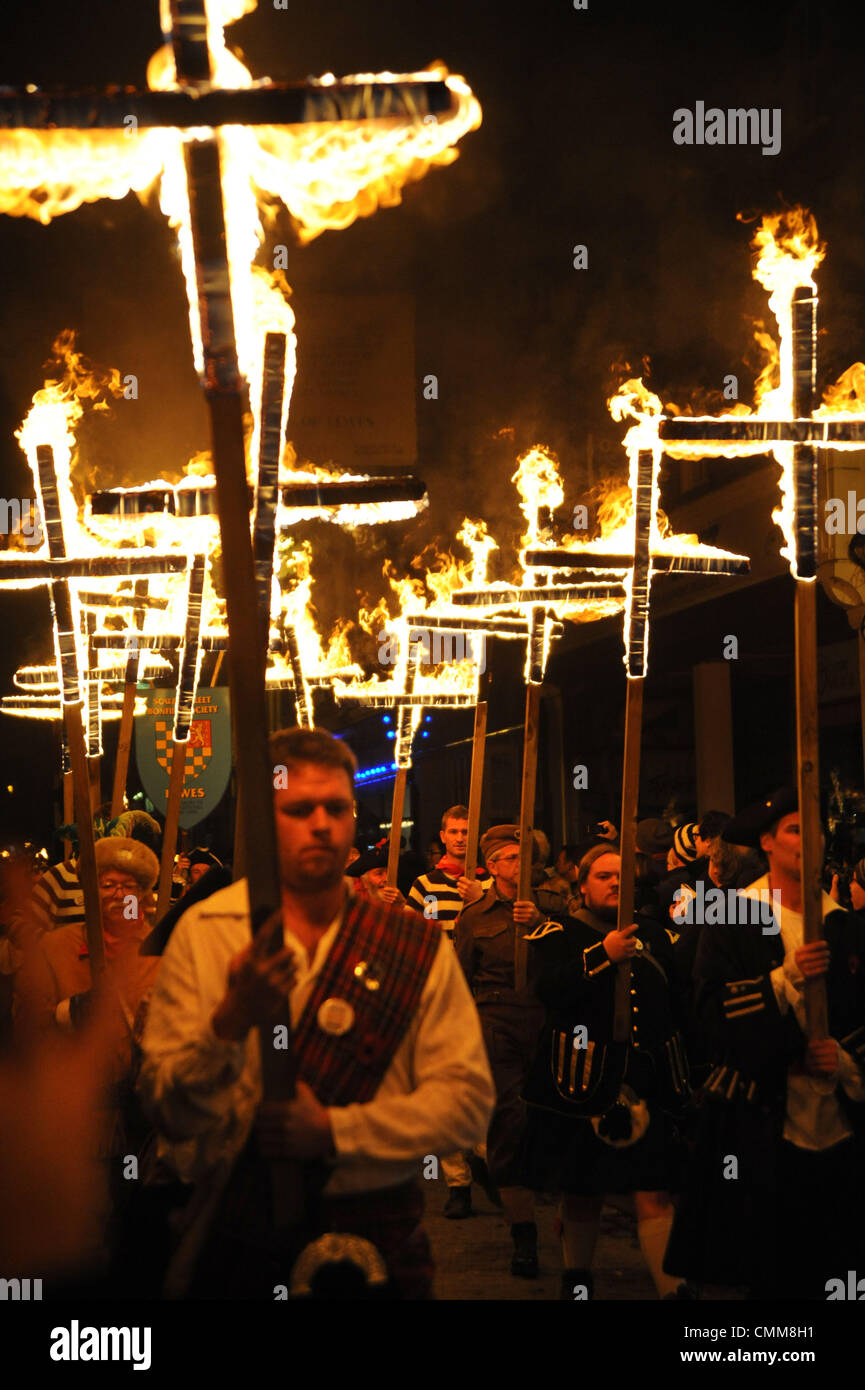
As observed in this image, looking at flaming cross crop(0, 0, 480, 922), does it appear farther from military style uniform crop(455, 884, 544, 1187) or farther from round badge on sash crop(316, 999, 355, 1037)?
military style uniform crop(455, 884, 544, 1187)

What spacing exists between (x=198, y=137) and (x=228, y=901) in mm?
1712

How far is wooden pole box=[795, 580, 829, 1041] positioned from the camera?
200 inches

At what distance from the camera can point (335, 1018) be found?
3283mm

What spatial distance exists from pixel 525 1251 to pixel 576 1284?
104 centimetres

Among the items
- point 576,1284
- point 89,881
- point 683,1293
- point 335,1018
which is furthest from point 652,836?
point 335,1018

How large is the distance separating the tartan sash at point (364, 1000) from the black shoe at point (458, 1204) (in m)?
6.13

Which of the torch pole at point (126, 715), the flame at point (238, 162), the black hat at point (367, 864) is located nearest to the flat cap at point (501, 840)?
the torch pole at point (126, 715)

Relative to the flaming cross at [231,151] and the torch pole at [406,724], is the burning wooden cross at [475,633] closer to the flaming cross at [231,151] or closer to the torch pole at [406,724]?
the torch pole at [406,724]

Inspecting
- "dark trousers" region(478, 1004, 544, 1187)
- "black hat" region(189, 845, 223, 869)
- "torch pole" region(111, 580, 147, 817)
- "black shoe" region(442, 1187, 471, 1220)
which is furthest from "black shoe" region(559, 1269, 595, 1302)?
"black hat" region(189, 845, 223, 869)

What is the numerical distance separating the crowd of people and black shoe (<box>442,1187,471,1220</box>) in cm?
2

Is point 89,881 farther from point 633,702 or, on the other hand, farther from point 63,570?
point 633,702

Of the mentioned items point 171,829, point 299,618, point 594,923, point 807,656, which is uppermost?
point 299,618

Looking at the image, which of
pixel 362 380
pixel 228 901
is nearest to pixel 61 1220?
pixel 228 901

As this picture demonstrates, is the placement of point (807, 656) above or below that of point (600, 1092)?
above
